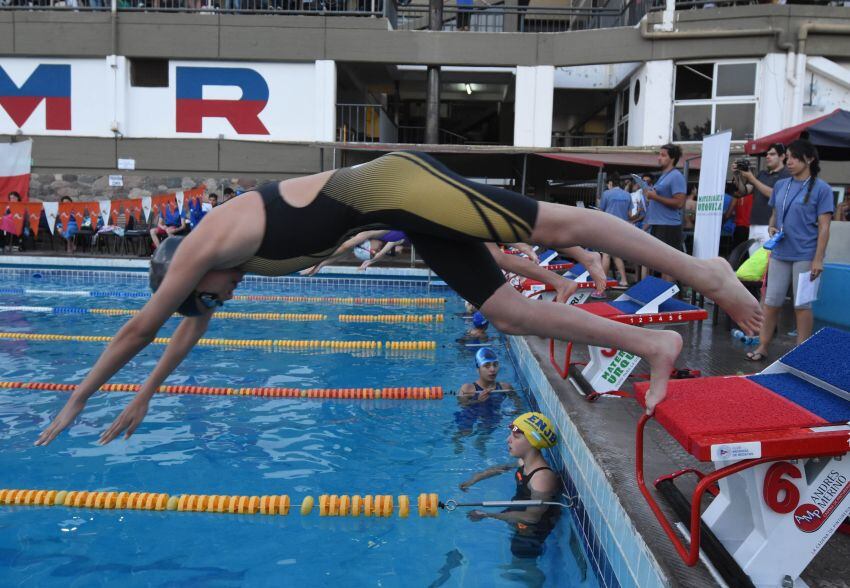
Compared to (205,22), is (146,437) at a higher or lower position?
lower

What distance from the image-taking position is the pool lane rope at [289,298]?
1226 centimetres

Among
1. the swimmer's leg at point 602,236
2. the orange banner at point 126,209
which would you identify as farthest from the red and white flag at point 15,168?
the swimmer's leg at point 602,236

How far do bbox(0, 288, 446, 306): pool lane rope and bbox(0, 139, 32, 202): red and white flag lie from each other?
24.0 ft

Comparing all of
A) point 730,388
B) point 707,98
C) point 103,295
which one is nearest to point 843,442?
point 730,388

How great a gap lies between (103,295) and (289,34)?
920cm

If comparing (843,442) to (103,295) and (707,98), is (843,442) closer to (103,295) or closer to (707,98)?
(103,295)

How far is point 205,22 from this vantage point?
744 inches


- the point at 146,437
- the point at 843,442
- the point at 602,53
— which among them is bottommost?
the point at 146,437

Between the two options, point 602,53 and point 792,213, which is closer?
point 792,213

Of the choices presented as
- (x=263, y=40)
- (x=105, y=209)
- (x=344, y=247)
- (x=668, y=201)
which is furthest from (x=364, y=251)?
(x=344, y=247)

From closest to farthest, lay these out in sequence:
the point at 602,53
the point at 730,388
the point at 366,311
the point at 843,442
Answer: the point at 843,442
the point at 730,388
the point at 366,311
the point at 602,53

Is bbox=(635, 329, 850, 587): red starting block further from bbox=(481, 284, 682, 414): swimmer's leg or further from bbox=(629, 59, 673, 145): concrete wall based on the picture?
bbox=(629, 59, 673, 145): concrete wall

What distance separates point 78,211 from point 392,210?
55.5 ft

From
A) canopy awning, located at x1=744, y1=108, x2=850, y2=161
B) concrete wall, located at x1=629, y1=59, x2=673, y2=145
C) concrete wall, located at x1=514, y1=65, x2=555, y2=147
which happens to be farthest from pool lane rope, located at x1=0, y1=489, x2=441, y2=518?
concrete wall, located at x1=514, y1=65, x2=555, y2=147
